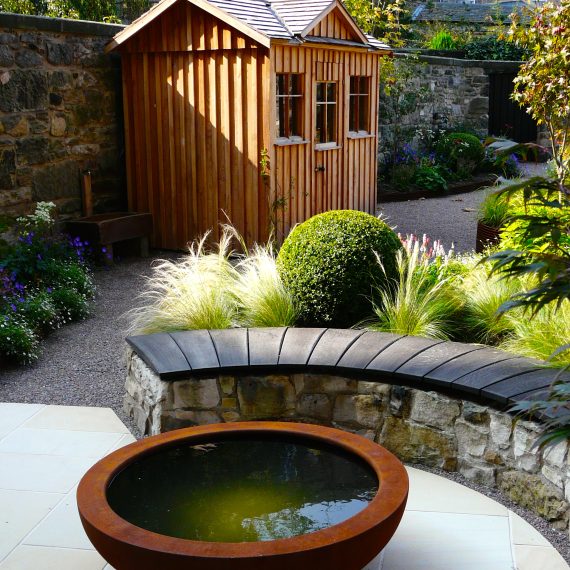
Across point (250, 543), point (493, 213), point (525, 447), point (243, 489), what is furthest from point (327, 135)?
point (250, 543)

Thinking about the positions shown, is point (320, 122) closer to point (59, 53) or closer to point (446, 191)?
point (59, 53)

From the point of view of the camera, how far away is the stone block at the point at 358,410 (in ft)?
13.8

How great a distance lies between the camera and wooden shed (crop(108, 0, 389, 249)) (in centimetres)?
800

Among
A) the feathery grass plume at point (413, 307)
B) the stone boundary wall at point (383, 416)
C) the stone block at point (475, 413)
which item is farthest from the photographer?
the feathery grass plume at point (413, 307)

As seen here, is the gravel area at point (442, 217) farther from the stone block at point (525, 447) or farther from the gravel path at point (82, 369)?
the stone block at point (525, 447)

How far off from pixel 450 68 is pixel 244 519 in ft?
46.4

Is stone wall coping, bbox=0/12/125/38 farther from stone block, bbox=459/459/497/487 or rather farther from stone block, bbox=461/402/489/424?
stone block, bbox=459/459/497/487

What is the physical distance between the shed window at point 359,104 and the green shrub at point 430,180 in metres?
3.37

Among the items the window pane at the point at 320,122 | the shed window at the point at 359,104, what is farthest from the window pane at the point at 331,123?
the shed window at the point at 359,104

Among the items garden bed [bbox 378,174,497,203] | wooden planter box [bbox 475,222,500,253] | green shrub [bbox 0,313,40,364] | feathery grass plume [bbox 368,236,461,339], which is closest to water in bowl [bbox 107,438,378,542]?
feathery grass plume [bbox 368,236,461,339]

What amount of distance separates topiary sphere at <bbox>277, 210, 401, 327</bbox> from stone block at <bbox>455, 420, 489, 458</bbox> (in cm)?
133

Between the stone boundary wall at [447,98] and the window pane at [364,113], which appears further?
the stone boundary wall at [447,98]

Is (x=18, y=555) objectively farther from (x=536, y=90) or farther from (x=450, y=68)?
(x=450, y=68)

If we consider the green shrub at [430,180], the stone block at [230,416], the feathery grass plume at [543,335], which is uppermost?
the green shrub at [430,180]
